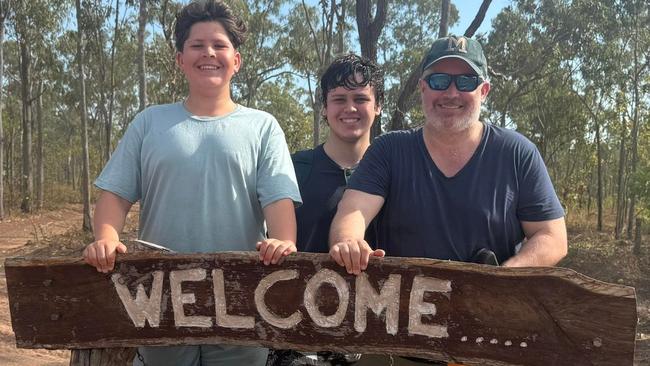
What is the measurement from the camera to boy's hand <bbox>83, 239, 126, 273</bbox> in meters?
1.60

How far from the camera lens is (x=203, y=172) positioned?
176 cm

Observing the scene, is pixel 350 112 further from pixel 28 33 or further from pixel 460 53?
pixel 28 33

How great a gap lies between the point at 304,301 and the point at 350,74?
1.01 m

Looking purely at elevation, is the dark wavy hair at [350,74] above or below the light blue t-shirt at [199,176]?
above

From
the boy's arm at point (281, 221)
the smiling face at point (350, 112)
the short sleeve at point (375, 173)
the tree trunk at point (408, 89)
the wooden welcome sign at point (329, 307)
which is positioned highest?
the tree trunk at point (408, 89)

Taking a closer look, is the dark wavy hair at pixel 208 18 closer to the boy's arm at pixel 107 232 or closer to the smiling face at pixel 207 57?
the smiling face at pixel 207 57

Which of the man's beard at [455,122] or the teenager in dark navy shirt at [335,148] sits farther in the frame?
the teenager in dark navy shirt at [335,148]

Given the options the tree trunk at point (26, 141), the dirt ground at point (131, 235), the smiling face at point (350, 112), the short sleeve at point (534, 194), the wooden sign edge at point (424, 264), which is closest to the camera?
the wooden sign edge at point (424, 264)

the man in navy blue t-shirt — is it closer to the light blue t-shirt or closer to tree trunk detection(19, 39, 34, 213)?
the light blue t-shirt

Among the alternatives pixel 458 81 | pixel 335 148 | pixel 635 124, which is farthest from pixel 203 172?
pixel 635 124

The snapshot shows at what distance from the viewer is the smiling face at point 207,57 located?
1.83 meters

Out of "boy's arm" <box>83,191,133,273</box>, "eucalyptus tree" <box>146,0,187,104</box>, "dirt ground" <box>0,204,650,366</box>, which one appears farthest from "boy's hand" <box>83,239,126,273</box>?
"eucalyptus tree" <box>146,0,187,104</box>

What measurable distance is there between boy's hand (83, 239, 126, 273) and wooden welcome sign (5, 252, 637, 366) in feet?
0.10

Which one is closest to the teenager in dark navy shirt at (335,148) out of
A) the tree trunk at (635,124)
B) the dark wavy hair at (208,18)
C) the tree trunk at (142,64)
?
the dark wavy hair at (208,18)
